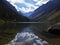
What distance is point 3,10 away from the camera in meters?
2.01

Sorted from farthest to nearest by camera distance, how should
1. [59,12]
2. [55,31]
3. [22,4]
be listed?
[59,12] → [22,4] → [55,31]

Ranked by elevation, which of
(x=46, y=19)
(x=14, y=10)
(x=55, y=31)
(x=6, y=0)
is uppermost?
(x=6, y=0)

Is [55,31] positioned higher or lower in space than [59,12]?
lower

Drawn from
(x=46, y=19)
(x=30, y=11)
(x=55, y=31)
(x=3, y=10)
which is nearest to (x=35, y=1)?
(x=30, y=11)

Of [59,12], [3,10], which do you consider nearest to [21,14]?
[3,10]

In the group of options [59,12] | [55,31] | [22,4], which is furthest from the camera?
[59,12]

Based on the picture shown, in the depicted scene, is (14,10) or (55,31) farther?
(14,10)

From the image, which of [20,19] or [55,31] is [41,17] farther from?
[55,31]

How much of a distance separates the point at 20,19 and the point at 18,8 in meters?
0.15

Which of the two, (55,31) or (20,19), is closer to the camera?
(55,31)

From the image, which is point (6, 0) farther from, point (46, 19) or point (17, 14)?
point (46, 19)

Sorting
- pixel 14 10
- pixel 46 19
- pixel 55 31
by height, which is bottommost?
pixel 55 31

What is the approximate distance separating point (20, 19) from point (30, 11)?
17 cm

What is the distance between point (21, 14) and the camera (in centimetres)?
201
